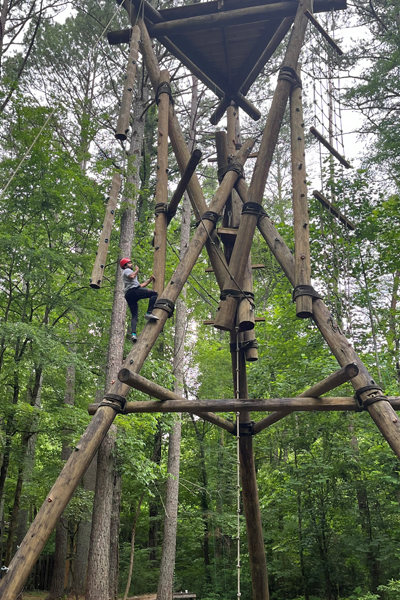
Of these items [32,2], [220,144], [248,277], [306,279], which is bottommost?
[306,279]

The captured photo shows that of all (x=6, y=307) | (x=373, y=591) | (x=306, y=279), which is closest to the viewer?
(x=306, y=279)

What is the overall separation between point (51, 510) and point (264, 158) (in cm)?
409

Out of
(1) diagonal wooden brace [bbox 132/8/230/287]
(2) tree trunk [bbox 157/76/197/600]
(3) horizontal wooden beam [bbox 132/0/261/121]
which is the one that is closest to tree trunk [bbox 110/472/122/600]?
(2) tree trunk [bbox 157/76/197/600]

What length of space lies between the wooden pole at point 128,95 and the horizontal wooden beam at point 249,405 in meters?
2.51

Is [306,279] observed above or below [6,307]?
below

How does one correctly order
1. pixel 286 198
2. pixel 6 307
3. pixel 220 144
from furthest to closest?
pixel 286 198, pixel 6 307, pixel 220 144

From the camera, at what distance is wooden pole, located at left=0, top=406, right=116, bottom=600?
3.07 meters

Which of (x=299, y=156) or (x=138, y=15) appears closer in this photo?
(x=299, y=156)

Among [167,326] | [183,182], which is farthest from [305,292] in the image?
[167,326]

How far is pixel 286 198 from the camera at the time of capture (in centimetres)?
1630

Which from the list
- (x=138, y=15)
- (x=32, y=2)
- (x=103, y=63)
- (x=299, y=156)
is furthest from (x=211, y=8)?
(x=103, y=63)

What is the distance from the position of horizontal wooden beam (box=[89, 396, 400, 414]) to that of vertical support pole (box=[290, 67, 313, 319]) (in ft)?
2.75

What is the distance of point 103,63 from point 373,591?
1342 centimetres

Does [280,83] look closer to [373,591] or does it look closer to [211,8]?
[211,8]
